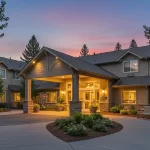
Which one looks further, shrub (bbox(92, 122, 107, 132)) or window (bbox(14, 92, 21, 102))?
window (bbox(14, 92, 21, 102))

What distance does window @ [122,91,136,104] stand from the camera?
84.4ft

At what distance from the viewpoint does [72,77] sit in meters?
21.6

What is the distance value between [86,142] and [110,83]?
17236mm

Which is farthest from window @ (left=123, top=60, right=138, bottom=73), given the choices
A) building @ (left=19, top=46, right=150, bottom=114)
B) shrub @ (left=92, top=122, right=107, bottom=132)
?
shrub @ (left=92, top=122, right=107, bottom=132)

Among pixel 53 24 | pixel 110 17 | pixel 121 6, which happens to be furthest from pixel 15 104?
pixel 121 6

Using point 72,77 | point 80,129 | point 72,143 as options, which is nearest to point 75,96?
point 72,77

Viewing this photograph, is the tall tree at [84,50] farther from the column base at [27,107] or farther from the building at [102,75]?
the column base at [27,107]

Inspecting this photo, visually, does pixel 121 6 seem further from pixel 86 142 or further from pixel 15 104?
pixel 15 104

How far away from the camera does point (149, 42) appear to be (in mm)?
52500

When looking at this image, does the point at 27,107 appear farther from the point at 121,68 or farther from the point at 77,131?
the point at 77,131

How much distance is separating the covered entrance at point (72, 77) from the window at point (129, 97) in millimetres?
1567

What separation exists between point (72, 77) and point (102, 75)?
3.98 meters

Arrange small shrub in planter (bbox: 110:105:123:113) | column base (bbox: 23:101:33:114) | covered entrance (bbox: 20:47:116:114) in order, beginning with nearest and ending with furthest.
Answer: covered entrance (bbox: 20:47:116:114), small shrub in planter (bbox: 110:105:123:113), column base (bbox: 23:101:33:114)

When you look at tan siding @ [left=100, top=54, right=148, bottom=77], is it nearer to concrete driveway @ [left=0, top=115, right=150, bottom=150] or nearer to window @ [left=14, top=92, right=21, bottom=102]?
window @ [left=14, top=92, right=21, bottom=102]
